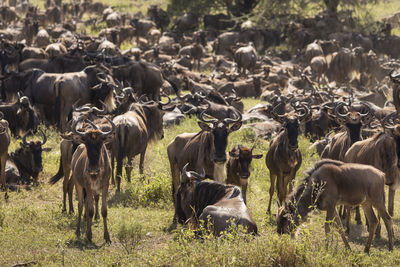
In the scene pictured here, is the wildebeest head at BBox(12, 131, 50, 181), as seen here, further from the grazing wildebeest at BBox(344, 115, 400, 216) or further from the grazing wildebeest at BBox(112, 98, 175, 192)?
the grazing wildebeest at BBox(344, 115, 400, 216)

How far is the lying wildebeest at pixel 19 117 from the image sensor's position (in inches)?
525

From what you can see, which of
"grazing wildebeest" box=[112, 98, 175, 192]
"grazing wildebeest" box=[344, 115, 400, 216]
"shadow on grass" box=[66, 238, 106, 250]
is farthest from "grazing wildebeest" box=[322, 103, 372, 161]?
"shadow on grass" box=[66, 238, 106, 250]

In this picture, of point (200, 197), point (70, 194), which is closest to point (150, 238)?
point (200, 197)

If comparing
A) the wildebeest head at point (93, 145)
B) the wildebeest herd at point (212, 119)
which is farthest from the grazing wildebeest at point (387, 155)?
the wildebeest head at point (93, 145)

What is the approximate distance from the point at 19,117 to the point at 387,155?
875 centimetres

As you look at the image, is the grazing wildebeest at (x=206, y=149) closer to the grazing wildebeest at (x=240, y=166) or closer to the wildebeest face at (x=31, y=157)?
the grazing wildebeest at (x=240, y=166)

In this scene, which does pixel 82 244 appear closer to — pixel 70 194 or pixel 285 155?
pixel 70 194

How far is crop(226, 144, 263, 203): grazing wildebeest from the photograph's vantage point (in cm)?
848

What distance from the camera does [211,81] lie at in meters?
21.9

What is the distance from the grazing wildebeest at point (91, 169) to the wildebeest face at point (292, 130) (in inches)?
115

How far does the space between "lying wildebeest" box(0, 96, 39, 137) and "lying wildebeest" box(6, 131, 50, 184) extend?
261cm

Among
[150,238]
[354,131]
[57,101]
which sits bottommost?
[150,238]

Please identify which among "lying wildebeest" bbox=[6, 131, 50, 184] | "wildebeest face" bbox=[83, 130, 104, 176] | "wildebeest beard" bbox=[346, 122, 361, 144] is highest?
"wildebeest face" bbox=[83, 130, 104, 176]

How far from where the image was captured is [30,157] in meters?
10.8
